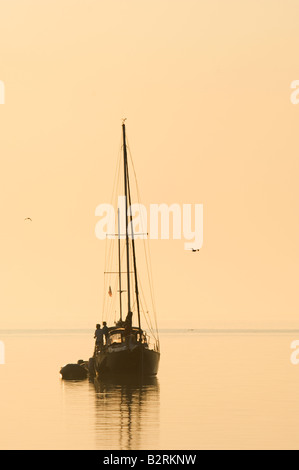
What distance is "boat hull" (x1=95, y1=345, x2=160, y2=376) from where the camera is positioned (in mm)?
84188

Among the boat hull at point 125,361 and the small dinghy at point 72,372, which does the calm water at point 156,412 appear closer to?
the small dinghy at point 72,372

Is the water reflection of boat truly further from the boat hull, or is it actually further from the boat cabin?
the boat cabin

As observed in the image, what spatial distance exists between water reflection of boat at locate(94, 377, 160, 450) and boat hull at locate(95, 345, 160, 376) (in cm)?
58

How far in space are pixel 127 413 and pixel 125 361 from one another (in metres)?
22.0

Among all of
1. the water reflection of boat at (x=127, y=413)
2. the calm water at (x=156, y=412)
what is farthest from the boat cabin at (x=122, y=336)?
the calm water at (x=156, y=412)

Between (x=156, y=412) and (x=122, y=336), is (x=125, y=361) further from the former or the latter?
(x=156, y=412)

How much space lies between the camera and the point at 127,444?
162 ft

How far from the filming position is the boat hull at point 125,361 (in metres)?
84.2

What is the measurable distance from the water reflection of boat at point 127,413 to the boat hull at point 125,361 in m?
0.58

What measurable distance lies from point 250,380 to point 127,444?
40.8 meters
